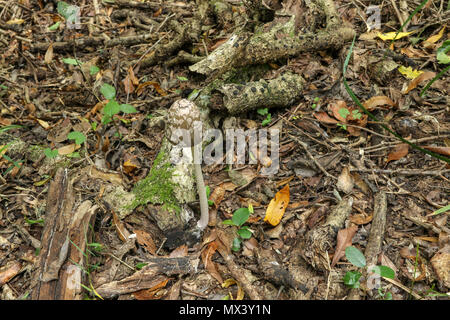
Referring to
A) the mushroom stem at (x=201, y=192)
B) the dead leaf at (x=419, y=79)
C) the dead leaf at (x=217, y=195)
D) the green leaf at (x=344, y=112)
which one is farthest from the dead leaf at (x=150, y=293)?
the dead leaf at (x=419, y=79)

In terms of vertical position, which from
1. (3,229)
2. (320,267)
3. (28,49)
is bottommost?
(320,267)

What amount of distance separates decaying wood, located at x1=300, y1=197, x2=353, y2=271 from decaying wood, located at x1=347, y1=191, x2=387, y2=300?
0.74 feet

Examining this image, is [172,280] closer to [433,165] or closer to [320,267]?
[320,267]

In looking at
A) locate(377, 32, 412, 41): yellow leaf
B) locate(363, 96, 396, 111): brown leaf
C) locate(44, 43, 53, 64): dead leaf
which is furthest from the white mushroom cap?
locate(44, 43, 53, 64): dead leaf

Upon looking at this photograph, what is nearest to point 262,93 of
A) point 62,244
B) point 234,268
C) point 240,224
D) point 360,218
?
point 240,224

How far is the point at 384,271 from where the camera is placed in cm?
252

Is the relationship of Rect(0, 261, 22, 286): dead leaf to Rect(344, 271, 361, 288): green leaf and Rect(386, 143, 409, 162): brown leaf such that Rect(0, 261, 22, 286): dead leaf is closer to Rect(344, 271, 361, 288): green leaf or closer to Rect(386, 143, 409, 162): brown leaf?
Rect(344, 271, 361, 288): green leaf

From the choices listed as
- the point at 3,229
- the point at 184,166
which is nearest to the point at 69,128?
the point at 3,229

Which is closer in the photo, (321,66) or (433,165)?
(433,165)

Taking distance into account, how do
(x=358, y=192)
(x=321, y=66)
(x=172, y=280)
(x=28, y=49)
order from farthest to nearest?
(x=28, y=49)
(x=321, y=66)
(x=358, y=192)
(x=172, y=280)

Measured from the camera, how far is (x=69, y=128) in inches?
177

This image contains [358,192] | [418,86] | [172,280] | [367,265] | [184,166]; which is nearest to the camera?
[367,265]

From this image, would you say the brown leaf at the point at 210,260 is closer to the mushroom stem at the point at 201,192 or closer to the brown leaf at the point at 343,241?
the mushroom stem at the point at 201,192

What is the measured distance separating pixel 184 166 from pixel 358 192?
1675mm
